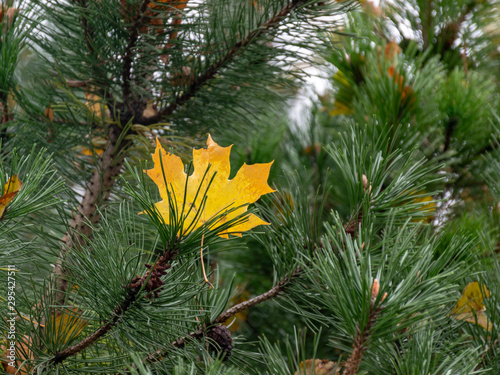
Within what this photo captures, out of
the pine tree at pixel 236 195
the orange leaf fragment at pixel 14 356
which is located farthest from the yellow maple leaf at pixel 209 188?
the orange leaf fragment at pixel 14 356

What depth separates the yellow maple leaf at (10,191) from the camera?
1.21ft

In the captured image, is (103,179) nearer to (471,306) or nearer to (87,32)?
(87,32)

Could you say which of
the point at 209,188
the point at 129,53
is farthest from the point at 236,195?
the point at 129,53

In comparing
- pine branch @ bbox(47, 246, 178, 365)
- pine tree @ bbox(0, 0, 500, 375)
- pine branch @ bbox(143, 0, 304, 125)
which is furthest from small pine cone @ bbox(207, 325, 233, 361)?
pine branch @ bbox(143, 0, 304, 125)

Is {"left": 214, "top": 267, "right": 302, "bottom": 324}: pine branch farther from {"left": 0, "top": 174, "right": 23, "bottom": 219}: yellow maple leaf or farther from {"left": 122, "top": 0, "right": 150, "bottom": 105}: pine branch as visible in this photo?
{"left": 122, "top": 0, "right": 150, "bottom": 105}: pine branch

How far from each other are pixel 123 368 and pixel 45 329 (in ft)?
0.31

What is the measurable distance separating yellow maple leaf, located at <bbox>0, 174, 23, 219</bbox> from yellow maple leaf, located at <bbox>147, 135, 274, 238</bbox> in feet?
0.37

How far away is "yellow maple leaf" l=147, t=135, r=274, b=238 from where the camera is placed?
388 millimetres

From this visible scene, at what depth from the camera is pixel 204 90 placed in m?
0.72

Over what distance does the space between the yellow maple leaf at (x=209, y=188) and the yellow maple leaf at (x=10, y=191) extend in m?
0.11

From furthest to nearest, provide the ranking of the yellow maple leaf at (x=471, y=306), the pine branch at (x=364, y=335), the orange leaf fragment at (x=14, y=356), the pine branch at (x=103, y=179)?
the pine branch at (x=103, y=179)
the yellow maple leaf at (x=471, y=306)
the orange leaf fragment at (x=14, y=356)
the pine branch at (x=364, y=335)

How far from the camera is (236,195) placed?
0.41 metres

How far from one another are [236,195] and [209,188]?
3cm

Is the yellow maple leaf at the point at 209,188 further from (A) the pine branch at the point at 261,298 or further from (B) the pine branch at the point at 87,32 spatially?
(B) the pine branch at the point at 87,32
